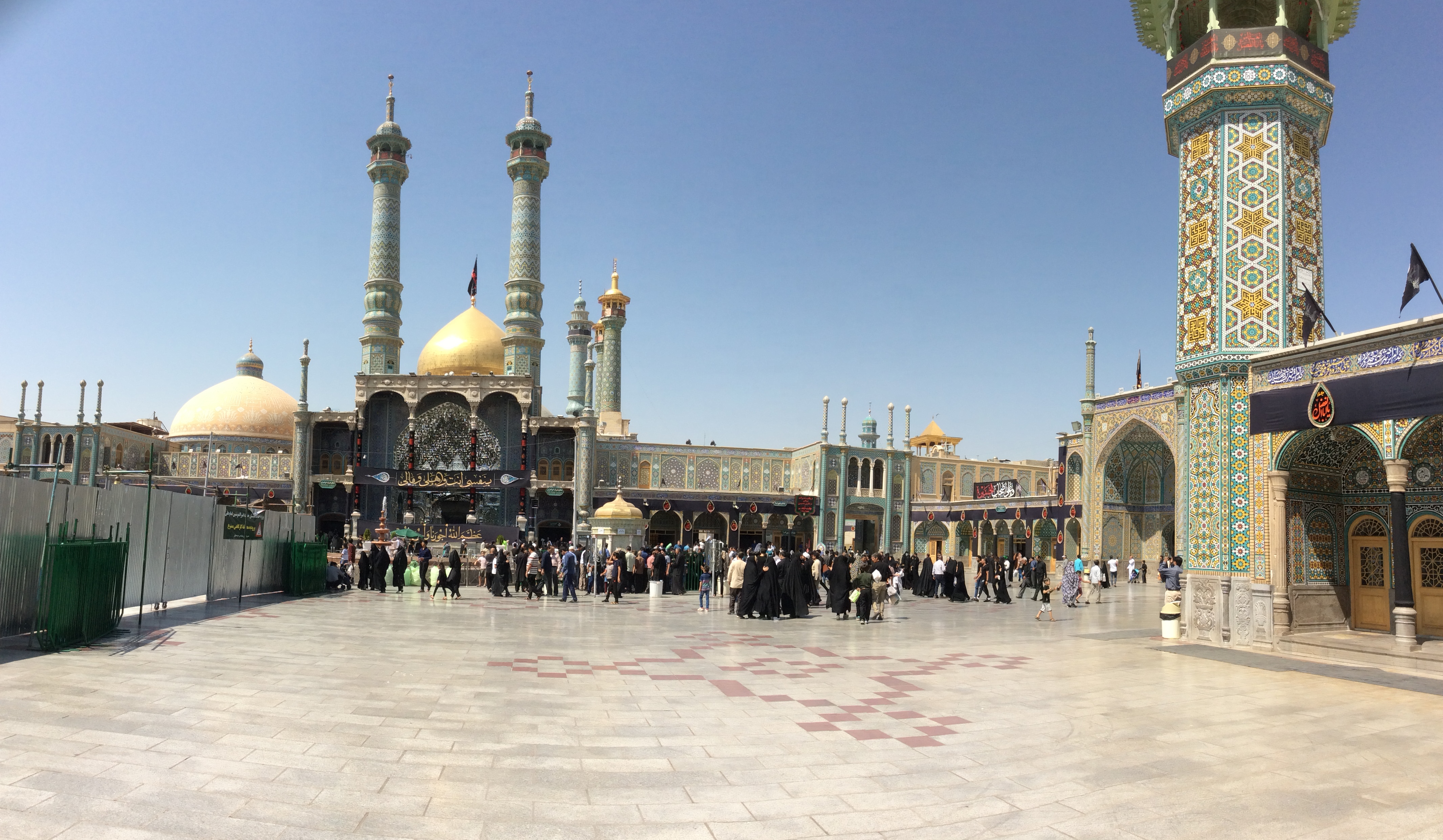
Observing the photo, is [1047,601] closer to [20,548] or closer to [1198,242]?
[1198,242]

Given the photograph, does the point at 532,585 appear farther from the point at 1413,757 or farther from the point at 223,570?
the point at 1413,757

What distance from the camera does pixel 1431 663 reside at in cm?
990

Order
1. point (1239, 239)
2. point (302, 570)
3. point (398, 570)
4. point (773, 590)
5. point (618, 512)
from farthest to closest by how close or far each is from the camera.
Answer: point (618, 512), point (398, 570), point (302, 570), point (773, 590), point (1239, 239)

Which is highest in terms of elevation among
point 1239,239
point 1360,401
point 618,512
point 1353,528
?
point 1239,239

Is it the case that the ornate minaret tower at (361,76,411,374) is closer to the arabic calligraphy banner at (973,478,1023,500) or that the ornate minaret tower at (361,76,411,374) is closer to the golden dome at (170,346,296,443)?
the golden dome at (170,346,296,443)

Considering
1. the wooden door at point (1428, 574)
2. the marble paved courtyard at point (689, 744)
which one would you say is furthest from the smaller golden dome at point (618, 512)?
the wooden door at point (1428, 574)

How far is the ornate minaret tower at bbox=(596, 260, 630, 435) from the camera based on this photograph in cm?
5047

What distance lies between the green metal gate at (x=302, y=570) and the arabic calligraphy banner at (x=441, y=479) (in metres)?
20.1

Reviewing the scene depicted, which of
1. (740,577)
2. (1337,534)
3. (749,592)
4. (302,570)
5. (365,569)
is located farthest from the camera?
(365,569)

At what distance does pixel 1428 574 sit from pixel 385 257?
136 ft

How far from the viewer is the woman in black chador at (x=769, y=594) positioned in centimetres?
1584

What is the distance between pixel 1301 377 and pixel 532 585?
14030 mm

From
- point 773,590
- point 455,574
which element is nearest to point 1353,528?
point 773,590

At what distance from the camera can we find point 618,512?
955 inches
